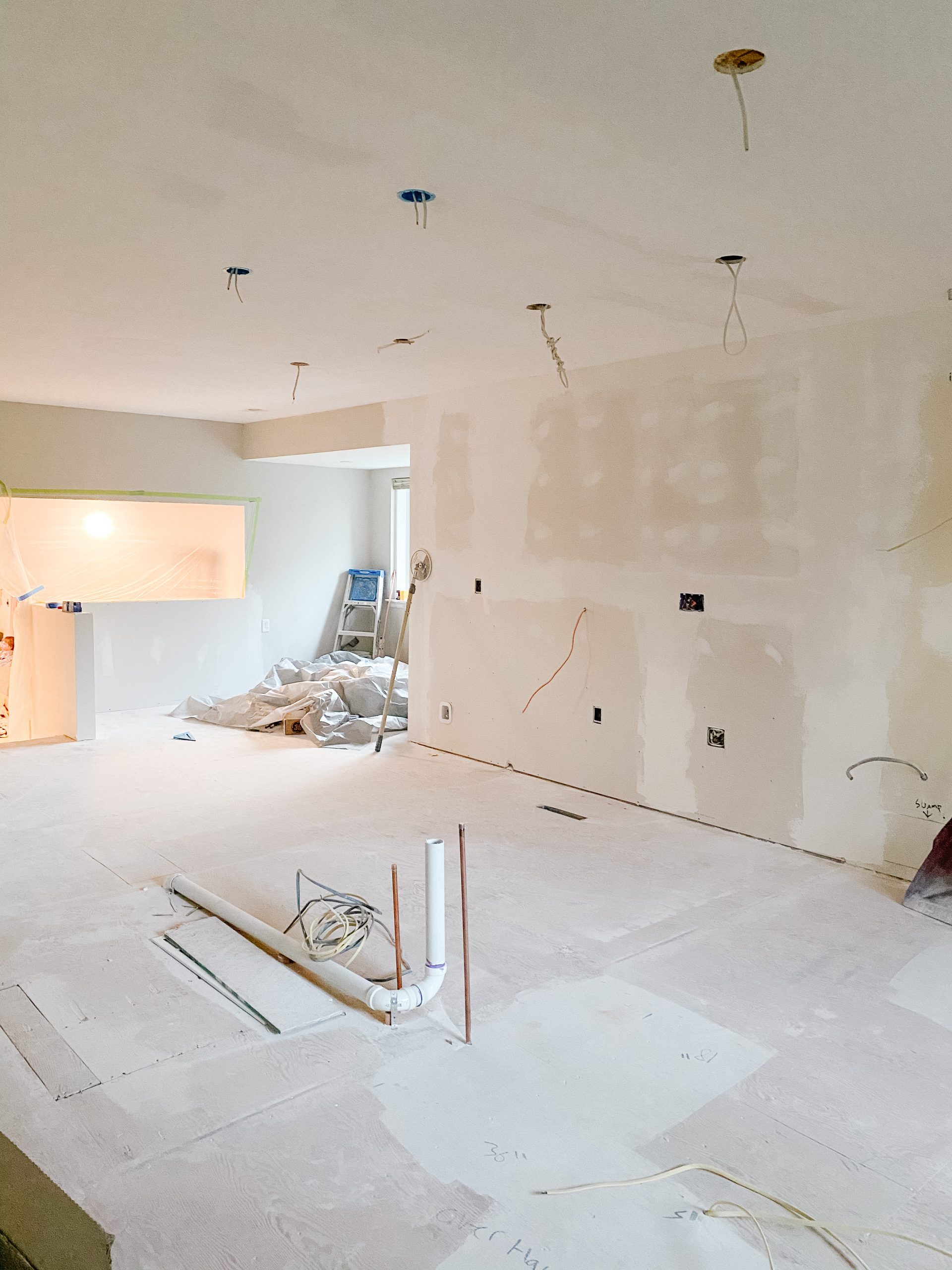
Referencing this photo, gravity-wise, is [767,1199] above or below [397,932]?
below

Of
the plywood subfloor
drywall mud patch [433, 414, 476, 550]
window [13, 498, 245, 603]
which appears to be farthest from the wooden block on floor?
window [13, 498, 245, 603]

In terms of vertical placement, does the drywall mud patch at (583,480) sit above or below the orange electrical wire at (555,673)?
above

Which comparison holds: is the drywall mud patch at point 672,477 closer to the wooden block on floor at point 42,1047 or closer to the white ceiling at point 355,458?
the white ceiling at point 355,458

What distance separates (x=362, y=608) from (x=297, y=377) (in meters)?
3.71

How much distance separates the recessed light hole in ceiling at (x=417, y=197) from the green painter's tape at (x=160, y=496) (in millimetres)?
5258

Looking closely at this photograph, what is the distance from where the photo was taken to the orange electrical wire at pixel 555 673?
17.2ft

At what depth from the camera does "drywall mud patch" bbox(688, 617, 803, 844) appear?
430 centimetres

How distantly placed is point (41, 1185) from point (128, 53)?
91.6 inches

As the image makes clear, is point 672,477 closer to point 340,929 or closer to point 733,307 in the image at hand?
point 733,307

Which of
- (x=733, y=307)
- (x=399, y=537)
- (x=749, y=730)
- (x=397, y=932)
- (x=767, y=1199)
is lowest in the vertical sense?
(x=767, y=1199)

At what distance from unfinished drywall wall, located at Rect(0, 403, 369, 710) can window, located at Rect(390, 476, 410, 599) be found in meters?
0.29

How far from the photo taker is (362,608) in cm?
903

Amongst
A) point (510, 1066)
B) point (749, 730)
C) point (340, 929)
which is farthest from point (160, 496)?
point (510, 1066)

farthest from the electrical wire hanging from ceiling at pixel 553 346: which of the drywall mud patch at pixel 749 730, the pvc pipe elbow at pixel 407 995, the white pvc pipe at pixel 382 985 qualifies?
the pvc pipe elbow at pixel 407 995
